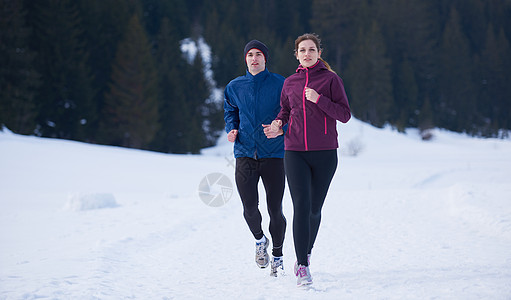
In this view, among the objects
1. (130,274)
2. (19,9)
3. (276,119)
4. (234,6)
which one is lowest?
(130,274)

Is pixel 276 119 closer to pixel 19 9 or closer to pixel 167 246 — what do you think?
pixel 167 246

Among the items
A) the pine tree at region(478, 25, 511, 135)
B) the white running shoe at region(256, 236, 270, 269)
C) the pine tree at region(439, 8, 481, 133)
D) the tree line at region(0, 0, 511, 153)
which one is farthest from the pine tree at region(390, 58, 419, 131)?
the white running shoe at region(256, 236, 270, 269)

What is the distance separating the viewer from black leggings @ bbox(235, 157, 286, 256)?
4.05m

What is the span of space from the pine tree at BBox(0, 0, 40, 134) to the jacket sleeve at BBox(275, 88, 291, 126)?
22.9 meters

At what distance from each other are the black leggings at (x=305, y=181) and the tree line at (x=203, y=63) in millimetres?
23137

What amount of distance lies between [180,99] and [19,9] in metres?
12.3

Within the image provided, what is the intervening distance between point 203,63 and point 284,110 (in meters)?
36.3

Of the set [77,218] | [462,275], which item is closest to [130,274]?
[462,275]

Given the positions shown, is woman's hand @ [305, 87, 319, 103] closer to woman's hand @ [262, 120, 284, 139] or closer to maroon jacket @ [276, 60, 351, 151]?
maroon jacket @ [276, 60, 351, 151]

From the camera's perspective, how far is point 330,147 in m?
3.67

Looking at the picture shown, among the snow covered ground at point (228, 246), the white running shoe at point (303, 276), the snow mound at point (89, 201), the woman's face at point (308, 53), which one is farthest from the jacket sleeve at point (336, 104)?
the snow mound at point (89, 201)

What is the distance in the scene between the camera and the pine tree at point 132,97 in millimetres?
29031

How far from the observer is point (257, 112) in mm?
4066

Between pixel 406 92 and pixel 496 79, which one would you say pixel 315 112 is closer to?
pixel 406 92
